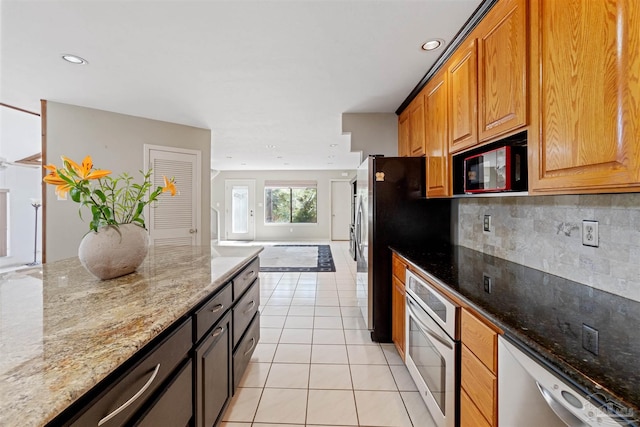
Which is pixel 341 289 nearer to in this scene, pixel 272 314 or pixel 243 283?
pixel 272 314

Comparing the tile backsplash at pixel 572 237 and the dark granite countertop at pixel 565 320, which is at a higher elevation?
the tile backsplash at pixel 572 237

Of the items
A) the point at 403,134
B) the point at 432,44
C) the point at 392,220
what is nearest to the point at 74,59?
the point at 432,44

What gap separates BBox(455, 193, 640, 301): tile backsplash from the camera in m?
1.06

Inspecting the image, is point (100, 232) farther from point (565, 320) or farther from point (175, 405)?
point (565, 320)

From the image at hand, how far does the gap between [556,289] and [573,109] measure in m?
0.78

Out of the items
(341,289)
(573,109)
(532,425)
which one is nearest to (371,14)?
(573,109)

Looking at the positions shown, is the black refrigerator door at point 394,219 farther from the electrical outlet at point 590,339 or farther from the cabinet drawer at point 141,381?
the cabinet drawer at point 141,381

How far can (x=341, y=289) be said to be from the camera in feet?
13.0

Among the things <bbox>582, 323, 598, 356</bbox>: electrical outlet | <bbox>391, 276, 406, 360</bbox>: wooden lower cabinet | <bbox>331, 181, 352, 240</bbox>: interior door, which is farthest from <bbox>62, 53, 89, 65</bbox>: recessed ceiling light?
<bbox>331, 181, 352, 240</bbox>: interior door

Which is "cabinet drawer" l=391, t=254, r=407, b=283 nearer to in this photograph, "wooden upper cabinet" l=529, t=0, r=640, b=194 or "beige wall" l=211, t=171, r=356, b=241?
"wooden upper cabinet" l=529, t=0, r=640, b=194

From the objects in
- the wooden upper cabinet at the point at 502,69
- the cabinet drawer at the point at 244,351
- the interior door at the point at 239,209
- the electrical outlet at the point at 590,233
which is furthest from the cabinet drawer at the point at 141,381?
the interior door at the point at 239,209

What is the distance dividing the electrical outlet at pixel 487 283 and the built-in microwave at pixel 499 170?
0.47 meters

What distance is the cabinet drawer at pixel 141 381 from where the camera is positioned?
2.05ft

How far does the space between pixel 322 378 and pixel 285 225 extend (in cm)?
714
